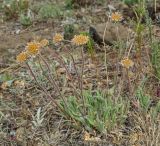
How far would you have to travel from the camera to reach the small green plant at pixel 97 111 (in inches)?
111

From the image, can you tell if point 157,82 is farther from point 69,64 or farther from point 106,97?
point 69,64

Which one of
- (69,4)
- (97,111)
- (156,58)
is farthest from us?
(69,4)

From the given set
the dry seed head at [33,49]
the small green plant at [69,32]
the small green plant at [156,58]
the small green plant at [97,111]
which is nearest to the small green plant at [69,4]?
the small green plant at [69,32]

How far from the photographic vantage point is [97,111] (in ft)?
9.51

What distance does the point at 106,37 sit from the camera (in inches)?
160

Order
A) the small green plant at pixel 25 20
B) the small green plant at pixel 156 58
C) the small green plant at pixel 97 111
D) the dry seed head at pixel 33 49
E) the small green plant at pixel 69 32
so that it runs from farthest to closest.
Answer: the small green plant at pixel 25 20, the small green plant at pixel 69 32, the small green plant at pixel 156 58, the small green plant at pixel 97 111, the dry seed head at pixel 33 49

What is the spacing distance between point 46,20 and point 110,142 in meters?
2.55

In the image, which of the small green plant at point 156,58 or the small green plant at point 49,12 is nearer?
the small green plant at point 156,58

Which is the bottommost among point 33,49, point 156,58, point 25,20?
point 25,20

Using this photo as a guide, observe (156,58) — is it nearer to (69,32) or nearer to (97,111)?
(97,111)

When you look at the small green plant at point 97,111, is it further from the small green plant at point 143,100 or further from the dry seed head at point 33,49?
the dry seed head at point 33,49

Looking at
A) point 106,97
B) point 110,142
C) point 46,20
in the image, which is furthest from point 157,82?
point 46,20

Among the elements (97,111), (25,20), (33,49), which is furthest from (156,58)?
(25,20)

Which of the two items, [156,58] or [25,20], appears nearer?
[156,58]
